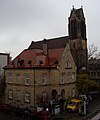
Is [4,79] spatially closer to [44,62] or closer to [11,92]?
[11,92]

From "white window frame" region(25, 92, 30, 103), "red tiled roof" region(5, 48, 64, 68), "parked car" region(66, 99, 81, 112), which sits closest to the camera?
"parked car" region(66, 99, 81, 112)

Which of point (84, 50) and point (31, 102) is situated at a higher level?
point (84, 50)

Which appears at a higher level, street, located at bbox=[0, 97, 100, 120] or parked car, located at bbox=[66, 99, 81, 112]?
parked car, located at bbox=[66, 99, 81, 112]

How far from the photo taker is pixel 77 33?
76.4 meters

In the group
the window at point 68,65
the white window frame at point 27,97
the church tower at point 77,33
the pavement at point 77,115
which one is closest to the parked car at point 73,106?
the pavement at point 77,115

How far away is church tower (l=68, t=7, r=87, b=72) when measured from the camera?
75188mm

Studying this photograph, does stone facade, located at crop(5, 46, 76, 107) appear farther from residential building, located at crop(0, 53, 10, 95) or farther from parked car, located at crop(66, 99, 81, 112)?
residential building, located at crop(0, 53, 10, 95)

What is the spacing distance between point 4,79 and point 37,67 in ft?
33.9

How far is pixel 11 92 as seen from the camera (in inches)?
1783

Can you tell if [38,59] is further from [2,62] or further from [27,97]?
[2,62]

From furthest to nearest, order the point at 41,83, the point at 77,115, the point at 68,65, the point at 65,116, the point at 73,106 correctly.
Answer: the point at 68,65 < the point at 41,83 < the point at 73,106 < the point at 77,115 < the point at 65,116

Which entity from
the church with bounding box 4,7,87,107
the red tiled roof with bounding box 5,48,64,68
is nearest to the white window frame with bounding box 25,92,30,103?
the church with bounding box 4,7,87,107

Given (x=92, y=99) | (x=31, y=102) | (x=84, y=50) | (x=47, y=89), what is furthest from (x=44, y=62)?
(x=84, y=50)

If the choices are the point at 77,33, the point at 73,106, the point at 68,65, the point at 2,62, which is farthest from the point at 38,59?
the point at 77,33
